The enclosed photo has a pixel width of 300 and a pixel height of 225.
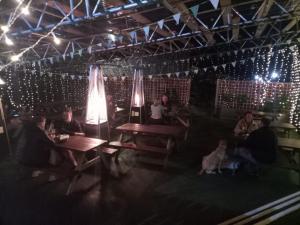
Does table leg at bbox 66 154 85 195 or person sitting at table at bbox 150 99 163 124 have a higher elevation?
person sitting at table at bbox 150 99 163 124

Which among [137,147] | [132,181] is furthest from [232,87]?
[132,181]

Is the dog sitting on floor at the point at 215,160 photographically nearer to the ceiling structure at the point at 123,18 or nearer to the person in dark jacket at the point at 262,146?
the person in dark jacket at the point at 262,146

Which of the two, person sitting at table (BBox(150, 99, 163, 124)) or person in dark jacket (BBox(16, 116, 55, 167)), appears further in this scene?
person sitting at table (BBox(150, 99, 163, 124))

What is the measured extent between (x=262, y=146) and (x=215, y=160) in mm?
918

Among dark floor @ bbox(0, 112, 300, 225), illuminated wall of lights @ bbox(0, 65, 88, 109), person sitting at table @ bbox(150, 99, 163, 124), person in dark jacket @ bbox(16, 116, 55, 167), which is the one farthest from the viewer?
illuminated wall of lights @ bbox(0, 65, 88, 109)

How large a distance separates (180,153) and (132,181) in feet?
6.62

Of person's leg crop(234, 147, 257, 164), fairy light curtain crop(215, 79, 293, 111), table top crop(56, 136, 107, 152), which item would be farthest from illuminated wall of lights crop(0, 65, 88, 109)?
person's leg crop(234, 147, 257, 164)

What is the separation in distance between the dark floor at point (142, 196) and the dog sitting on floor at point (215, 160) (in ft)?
0.61

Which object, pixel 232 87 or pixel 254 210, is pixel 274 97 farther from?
pixel 254 210

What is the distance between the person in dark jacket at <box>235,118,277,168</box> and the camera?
179 inches

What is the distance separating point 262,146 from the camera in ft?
15.0

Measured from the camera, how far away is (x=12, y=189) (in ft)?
14.0

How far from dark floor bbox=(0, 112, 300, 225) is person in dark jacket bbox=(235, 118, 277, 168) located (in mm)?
410

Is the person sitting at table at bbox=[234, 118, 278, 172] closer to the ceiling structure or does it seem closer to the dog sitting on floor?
the dog sitting on floor
